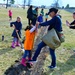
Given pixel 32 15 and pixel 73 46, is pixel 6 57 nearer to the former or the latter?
pixel 73 46

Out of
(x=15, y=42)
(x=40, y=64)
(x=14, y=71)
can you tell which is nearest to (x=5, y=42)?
(x=15, y=42)

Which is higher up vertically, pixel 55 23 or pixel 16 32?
pixel 55 23

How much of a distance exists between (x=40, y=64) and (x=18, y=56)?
121 centimetres

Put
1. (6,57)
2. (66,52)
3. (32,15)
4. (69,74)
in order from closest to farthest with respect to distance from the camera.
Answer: (69,74)
(6,57)
(66,52)
(32,15)

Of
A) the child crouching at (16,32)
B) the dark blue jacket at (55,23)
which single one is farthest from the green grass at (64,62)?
the child crouching at (16,32)

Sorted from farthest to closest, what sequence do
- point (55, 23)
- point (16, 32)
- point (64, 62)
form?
point (16, 32) → point (64, 62) → point (55, 23)

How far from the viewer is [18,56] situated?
8.22 metres

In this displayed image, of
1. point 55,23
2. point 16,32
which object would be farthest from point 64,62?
point 16,32

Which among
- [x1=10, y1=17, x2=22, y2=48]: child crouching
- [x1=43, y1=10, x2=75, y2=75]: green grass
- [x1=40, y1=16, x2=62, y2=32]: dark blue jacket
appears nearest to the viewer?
[x1=40, y1=16, x2=62, y2=32]: dark blue jacket

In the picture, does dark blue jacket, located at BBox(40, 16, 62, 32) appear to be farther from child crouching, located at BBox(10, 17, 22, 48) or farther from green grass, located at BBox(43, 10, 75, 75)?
child crouching, located at BBox(10, 17, 22, 48)

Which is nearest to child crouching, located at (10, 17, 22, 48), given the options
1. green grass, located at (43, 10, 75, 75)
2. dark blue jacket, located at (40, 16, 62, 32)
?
Answer: green grass, located at (43, 10, 75, 75)

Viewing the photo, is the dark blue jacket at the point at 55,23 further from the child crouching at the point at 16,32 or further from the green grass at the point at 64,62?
the child crouching at the point at 16,32

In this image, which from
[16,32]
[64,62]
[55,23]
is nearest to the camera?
[55,23]

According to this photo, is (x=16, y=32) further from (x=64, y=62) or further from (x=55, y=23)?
(x=55, y=23)
